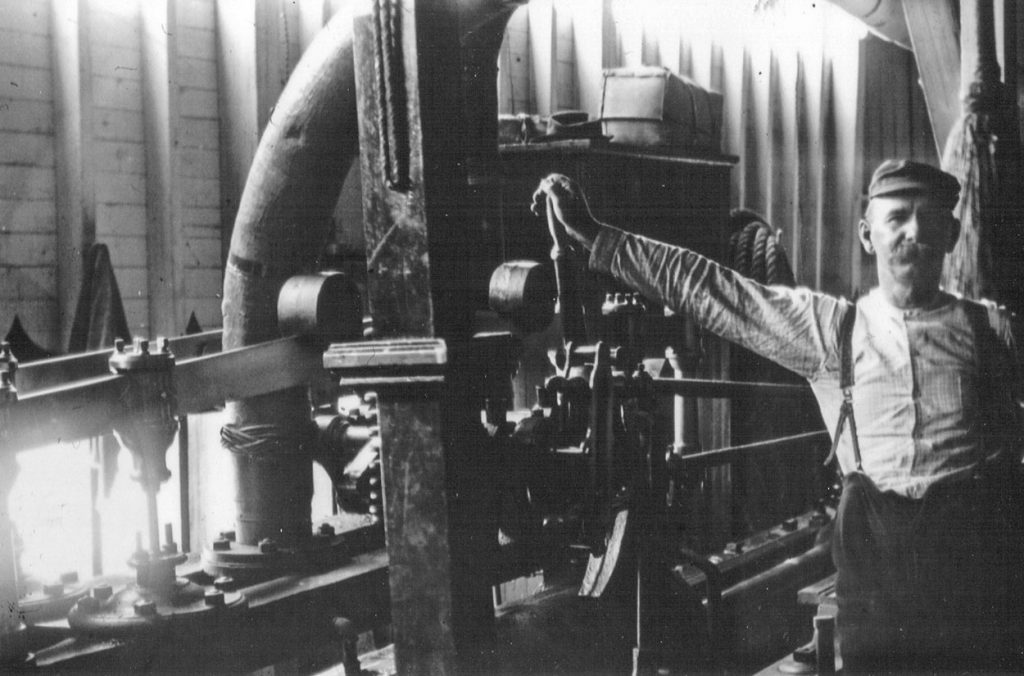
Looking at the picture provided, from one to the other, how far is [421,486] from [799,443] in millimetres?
2947

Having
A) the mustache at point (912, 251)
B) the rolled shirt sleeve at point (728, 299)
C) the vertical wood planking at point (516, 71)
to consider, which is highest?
the vertical wood planking at point (516, 71)

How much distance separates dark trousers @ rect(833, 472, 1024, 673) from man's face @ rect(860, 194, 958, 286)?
0.54 meters

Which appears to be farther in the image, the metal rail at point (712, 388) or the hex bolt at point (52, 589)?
the metal rail at point (712, 388)

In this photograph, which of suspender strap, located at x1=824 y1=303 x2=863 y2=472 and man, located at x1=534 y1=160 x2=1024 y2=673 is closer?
man, located at x1=534 y1=160 x2=1024 y2=673

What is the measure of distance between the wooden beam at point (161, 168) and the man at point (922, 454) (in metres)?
3.46

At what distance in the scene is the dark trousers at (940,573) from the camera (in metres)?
2.61

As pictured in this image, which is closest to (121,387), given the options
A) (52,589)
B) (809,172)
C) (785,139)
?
(52,589)

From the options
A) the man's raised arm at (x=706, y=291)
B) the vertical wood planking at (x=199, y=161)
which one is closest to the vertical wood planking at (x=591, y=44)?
the vertical wood planking at (x=199, y=161)

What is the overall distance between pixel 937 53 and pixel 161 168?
144 inches

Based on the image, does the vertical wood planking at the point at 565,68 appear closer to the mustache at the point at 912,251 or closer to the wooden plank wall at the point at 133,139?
the wooden plank wall at the point at 133,139

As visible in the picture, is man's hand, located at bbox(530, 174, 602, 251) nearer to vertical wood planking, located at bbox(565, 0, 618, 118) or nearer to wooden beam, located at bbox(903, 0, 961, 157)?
wooden beam, located at bbox(903, 0, 961, 157)

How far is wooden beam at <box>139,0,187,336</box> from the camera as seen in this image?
5.05 meters

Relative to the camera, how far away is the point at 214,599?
2.85 metres

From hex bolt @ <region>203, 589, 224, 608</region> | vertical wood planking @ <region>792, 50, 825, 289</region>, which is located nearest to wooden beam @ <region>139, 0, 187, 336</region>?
hex bolt @ <region>203, 589, 224, 608</region>
